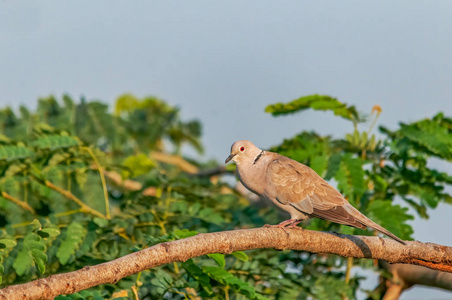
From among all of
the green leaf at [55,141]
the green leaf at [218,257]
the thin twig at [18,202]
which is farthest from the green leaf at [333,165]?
the thin twig at [18,202]

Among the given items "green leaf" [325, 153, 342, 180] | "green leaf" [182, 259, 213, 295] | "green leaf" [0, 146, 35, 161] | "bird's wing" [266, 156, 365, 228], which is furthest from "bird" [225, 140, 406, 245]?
"green leaf" [0, 146, 35, 161]

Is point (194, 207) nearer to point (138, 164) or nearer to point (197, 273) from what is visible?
point (138, 164)

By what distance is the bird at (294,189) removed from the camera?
15.5ft

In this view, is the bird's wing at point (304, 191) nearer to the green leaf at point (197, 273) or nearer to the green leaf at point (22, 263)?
the green leaf at point (197, 273)

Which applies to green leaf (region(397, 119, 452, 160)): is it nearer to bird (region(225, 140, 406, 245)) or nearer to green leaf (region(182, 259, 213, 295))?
bird (region(225, 140, 406, 245))

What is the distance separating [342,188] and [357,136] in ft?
2.98

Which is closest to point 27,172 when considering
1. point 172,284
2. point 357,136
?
point 172,284

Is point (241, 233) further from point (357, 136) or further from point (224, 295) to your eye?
point (357, 136)

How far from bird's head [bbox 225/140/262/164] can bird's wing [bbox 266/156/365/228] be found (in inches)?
10.5

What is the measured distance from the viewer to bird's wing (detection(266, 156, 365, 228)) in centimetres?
474

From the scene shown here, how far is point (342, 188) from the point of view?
204 inches

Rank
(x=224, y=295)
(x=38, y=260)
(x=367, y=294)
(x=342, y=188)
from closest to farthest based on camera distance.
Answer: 1. (x=38, y=260)
2. (x=224, y=295)
3. (x=342, y=188)
4. (x=367, y=294)

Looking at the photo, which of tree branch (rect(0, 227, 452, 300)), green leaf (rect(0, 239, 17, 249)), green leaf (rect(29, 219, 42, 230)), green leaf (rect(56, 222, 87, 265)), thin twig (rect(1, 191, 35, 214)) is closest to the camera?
tree branch (rect(0, 227, 452, 300))

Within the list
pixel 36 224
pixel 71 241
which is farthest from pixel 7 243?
pixel 71 241
